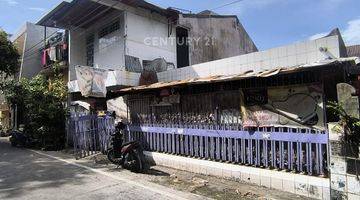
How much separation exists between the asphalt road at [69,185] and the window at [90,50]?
775cm

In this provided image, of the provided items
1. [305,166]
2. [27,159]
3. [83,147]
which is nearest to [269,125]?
[305,166]

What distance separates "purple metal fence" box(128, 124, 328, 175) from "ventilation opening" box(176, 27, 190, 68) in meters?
6.74


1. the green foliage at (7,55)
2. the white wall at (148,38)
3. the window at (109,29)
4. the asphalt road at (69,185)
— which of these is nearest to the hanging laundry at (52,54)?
the green foliage at (7,55)

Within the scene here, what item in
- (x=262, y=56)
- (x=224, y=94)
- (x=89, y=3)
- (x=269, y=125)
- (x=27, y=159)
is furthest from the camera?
(x=89, y=3)

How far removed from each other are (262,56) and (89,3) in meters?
8.13

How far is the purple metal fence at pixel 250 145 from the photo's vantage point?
6.68 meters

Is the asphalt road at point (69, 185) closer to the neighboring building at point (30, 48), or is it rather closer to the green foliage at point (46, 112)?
the green foliage at point (46, 112)

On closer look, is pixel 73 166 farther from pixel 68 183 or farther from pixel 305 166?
pixel 305 166

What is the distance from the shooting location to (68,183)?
773cm

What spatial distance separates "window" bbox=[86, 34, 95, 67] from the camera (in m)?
16.7

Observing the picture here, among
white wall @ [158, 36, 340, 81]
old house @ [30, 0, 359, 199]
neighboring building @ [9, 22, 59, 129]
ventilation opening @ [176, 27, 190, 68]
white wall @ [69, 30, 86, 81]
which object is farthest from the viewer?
neighboring building @ [9, 22, 59, 129]

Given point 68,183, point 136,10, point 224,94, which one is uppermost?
point 136,10

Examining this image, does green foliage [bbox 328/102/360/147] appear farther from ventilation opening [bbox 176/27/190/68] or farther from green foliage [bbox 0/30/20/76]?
green foliage [bbox 0/30/20/76]

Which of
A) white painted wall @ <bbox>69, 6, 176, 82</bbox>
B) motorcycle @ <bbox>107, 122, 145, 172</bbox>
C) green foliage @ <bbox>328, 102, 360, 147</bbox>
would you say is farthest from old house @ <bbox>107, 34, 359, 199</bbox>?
white painted wall @ <bbox>69, 6, 176, 82</bbox>
